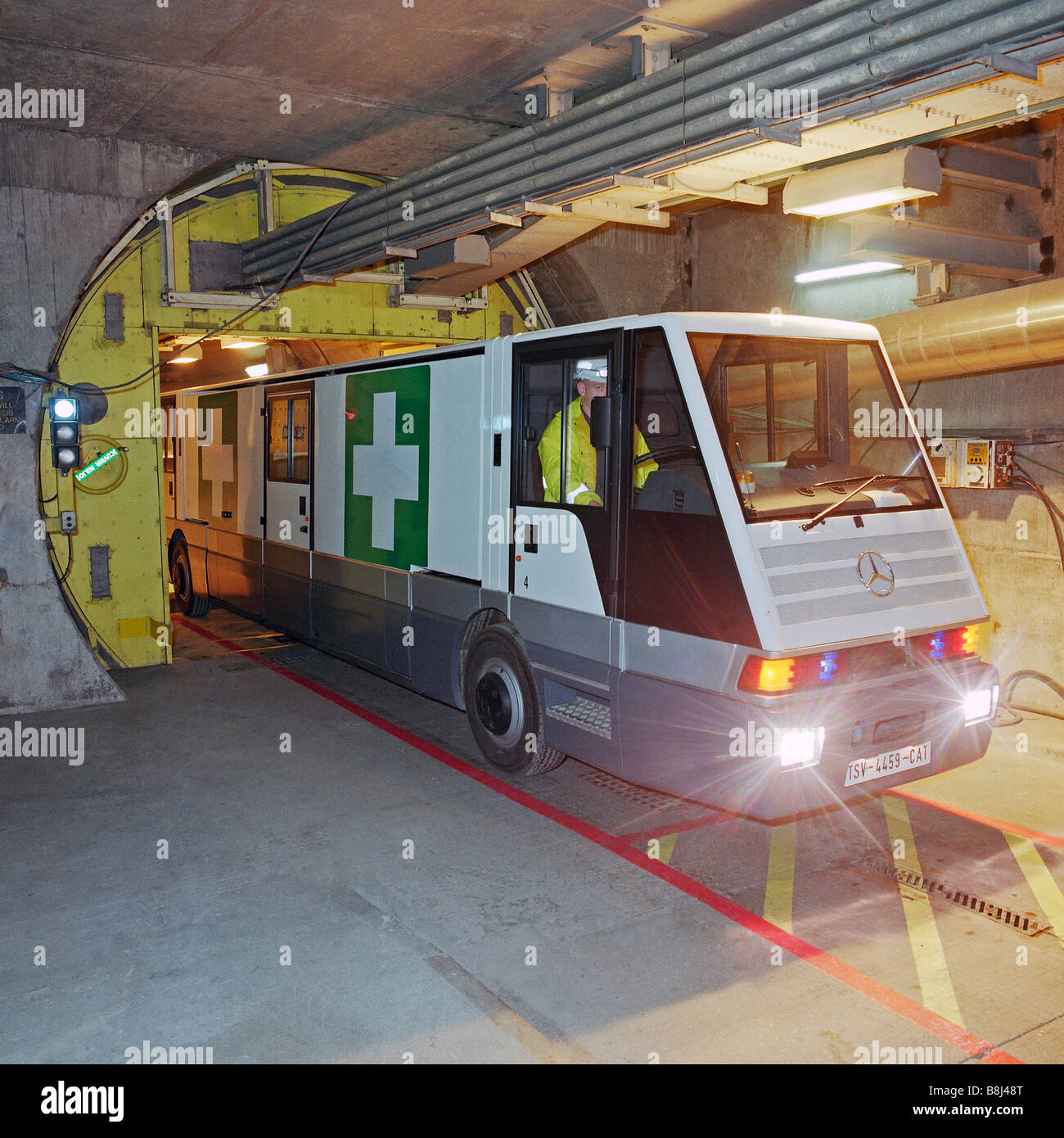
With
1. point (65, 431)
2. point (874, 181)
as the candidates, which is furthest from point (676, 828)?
point (65, 431)

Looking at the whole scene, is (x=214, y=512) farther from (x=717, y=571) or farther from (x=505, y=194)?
(x=717, y=571)

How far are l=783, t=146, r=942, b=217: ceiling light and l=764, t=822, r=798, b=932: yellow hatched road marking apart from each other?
3618mm

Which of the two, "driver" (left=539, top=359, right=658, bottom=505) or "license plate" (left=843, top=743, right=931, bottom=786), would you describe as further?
"driver" (left=539, top=359, right=658, bottom=505)

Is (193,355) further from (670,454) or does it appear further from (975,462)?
(670,454)

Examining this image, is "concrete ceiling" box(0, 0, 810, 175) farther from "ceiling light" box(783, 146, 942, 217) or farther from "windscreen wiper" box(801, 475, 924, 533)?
"windscreen wiper" box(801, 475, 924, 533)

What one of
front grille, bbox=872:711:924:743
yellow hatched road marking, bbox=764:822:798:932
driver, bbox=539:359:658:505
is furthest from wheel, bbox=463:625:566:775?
front grille, bbox=872:711:924:743

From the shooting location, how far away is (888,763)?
16.2 feet

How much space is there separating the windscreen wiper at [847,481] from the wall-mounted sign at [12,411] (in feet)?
20.3

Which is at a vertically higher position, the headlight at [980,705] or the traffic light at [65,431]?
the traffic light at [65,431]

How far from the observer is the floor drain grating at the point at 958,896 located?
4.54 m

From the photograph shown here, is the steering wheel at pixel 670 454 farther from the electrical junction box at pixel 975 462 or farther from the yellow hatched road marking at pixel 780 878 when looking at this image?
the electrical junction box at pixel 975 462

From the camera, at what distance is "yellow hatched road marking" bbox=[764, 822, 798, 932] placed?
4.62m

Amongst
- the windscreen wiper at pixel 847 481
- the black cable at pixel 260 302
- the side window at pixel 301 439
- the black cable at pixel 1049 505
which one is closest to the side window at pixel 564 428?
the windscreen wiper at pixel 847 481

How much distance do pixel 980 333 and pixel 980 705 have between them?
109 inches
